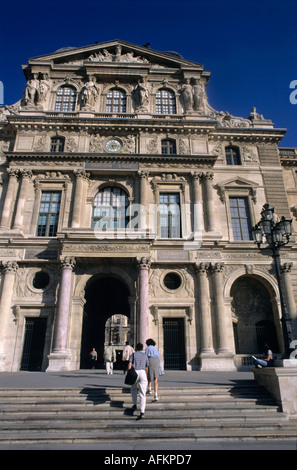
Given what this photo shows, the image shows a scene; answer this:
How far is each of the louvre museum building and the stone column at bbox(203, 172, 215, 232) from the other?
8 cm

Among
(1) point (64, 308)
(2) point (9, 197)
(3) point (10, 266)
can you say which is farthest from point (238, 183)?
(3) point (10, 266)

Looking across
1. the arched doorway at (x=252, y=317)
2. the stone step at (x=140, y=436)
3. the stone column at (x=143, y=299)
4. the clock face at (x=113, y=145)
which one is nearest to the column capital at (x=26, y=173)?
the clock face at (x=113, y=145)

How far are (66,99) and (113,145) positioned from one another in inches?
266

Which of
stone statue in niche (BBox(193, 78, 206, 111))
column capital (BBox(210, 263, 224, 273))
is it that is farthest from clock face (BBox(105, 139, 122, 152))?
column capital (BBox(210, 263, 224, 273))

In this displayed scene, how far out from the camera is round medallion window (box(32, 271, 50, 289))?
2132cm

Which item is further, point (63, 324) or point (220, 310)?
point (220, 310)

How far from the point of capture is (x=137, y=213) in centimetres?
2286

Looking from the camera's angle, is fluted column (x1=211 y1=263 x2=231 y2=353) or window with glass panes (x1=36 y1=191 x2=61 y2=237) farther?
window with glass panes (x1=36 y1=191 x2=61 y2=237)

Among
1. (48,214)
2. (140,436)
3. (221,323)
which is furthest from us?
(48,214)

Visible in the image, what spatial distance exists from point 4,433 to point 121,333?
6271 centimetres

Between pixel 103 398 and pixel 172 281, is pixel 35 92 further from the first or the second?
pixel 103 398

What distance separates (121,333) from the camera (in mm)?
68688

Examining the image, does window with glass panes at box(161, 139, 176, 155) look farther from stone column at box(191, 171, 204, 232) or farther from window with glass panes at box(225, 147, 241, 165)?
window with glass panes at box(225, 147, 241, 165)

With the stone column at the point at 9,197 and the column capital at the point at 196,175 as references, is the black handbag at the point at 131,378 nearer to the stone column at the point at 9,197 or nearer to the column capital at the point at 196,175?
the stone column at the point at 9,197
